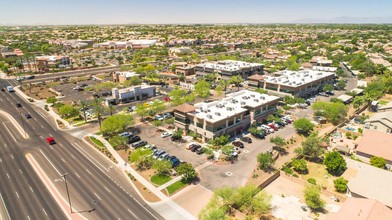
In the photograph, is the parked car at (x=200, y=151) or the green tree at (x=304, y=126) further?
the green tree at (x=304, y=126)

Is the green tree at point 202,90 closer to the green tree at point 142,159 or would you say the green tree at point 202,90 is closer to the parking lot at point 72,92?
the parking lot at point 72,92

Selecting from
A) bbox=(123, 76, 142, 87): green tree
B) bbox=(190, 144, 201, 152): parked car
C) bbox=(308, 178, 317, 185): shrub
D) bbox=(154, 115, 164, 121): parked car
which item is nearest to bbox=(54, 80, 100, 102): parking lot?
bbox=(123, 76, 142, 87): green tree

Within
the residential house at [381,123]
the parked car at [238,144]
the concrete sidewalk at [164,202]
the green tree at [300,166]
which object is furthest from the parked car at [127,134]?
the residential house at [381,123]

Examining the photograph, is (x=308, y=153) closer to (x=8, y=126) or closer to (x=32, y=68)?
(x=8, y=126)

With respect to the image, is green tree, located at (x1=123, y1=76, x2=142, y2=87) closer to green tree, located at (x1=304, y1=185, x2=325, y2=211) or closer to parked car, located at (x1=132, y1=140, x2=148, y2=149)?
parked car, located at (x1=132, y1=140, x2=148, y2=149)

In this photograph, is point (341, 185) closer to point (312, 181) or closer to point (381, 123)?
point (312, 181)

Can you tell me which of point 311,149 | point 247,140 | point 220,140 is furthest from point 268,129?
point 220,140
